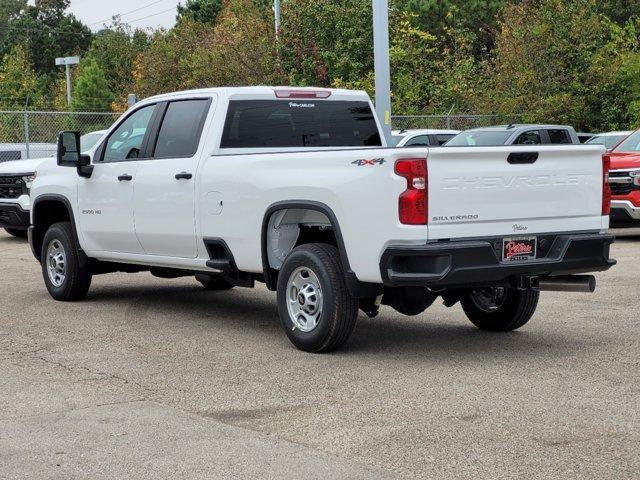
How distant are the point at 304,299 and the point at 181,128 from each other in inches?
91.1

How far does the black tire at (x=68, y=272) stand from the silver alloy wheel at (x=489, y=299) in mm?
3978

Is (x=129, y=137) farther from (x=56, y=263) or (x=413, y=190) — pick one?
(x=413, y=190)

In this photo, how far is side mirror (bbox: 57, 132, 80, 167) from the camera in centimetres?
1056

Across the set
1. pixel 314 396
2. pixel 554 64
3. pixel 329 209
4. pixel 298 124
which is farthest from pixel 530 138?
pixel 314 396

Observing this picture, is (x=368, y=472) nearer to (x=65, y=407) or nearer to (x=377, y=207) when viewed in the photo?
(x=65, y=407)

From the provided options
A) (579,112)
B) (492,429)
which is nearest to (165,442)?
(492,429)

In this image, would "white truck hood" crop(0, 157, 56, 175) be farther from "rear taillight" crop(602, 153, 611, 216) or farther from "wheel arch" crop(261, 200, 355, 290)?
"rear taillight" crop(602, 153, 611, 216)

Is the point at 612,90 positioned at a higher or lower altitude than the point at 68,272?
higher

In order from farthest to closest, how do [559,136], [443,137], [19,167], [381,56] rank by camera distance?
[443,137], [559,136], [19,167], [381,56]

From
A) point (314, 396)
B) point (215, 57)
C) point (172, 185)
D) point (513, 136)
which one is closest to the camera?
point (314, 396)

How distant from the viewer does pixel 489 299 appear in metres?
9.23

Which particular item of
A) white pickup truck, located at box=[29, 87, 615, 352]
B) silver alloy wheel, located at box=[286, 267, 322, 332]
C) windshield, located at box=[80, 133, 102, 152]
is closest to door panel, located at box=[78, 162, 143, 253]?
white pickup truck, located at box=[29, 87, 615, 352]

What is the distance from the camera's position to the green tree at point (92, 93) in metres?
54.8

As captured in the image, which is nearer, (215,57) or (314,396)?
(314,396)
